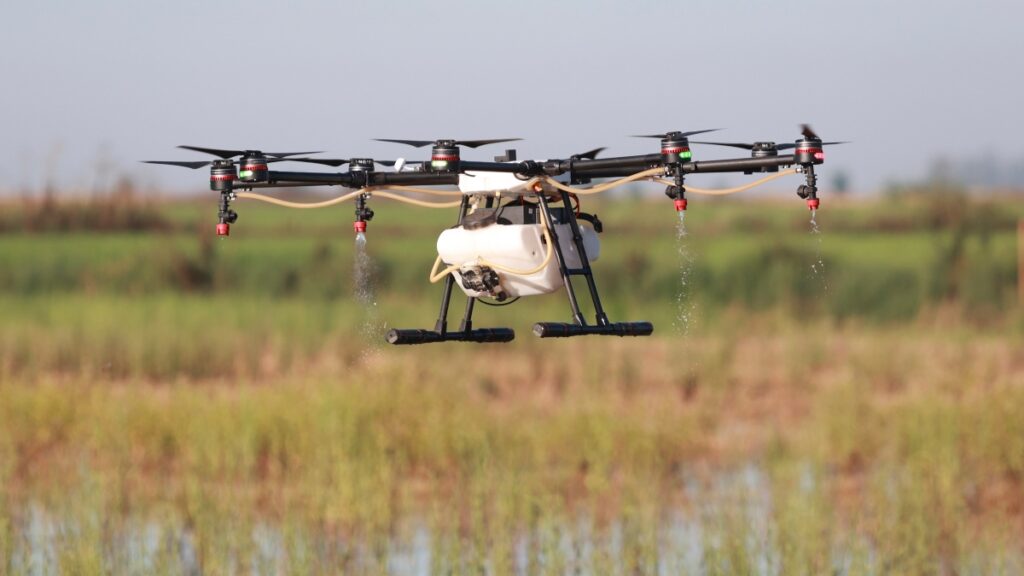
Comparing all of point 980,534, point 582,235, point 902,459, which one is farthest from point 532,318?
point 582,235

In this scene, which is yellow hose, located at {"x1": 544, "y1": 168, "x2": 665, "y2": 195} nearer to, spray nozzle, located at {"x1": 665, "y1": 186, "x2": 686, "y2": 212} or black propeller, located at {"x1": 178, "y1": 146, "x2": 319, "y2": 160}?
spray nozzle, located at {"x1": 665, "y1": 186, "x2": 686, "y2": 212}

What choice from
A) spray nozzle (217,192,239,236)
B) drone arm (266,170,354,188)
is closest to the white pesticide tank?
drone arm (266,170,354,188)

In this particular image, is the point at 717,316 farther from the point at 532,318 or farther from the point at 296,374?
the point at 296,374

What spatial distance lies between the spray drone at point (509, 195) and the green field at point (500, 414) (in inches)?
10.9

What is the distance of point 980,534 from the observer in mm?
15312

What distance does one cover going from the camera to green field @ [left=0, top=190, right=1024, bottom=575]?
13.5 m

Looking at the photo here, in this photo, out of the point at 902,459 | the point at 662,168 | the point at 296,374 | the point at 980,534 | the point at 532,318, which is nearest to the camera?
the point at 662,168

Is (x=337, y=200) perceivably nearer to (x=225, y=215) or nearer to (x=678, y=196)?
(x=225, y=215)

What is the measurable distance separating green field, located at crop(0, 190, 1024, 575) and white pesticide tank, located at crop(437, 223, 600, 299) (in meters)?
0.31

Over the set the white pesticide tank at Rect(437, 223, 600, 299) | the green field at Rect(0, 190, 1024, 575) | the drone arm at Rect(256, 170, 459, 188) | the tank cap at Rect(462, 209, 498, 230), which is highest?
the drone arm at Rect(256, 170, 459, 188)

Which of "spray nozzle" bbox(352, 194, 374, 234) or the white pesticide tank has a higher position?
"spray nozzle" bbox(352, 194, 374, 234)

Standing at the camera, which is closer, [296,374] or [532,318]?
[296,374]

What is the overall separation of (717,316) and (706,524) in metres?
14.4

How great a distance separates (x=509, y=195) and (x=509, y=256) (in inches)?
11.4
